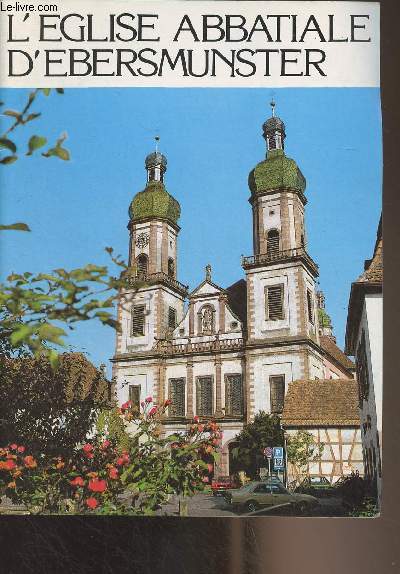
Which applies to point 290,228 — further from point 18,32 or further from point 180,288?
point 18,32

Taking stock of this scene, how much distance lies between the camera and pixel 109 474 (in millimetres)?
5070

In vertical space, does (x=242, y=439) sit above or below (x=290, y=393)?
below

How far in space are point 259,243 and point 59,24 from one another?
107 inches

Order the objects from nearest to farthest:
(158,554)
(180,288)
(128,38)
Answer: (158,554) → (128,38) → (180,288)

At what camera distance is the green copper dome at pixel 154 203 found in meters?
5.77

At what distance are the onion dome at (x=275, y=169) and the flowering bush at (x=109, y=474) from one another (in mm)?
2493

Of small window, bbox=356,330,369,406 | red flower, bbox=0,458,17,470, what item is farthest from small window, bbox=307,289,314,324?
red flower, bbox=0,458,17,470

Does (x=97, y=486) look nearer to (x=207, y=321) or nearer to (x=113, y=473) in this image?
(x=113, y=473)

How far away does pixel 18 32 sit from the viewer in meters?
5.20

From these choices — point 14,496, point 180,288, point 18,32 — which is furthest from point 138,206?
point 14,496

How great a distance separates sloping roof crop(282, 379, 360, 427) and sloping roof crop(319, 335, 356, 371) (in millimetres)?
151

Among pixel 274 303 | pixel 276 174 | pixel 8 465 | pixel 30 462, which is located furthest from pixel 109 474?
pixel 276 174

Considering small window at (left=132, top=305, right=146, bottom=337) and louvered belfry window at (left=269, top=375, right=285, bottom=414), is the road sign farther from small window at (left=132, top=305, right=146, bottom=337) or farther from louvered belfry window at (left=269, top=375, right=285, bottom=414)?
small window at (left=132, top=305, right=146, bottom=337)

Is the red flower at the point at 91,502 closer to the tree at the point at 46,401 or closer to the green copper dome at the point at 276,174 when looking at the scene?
the tree at the point at 46,401
